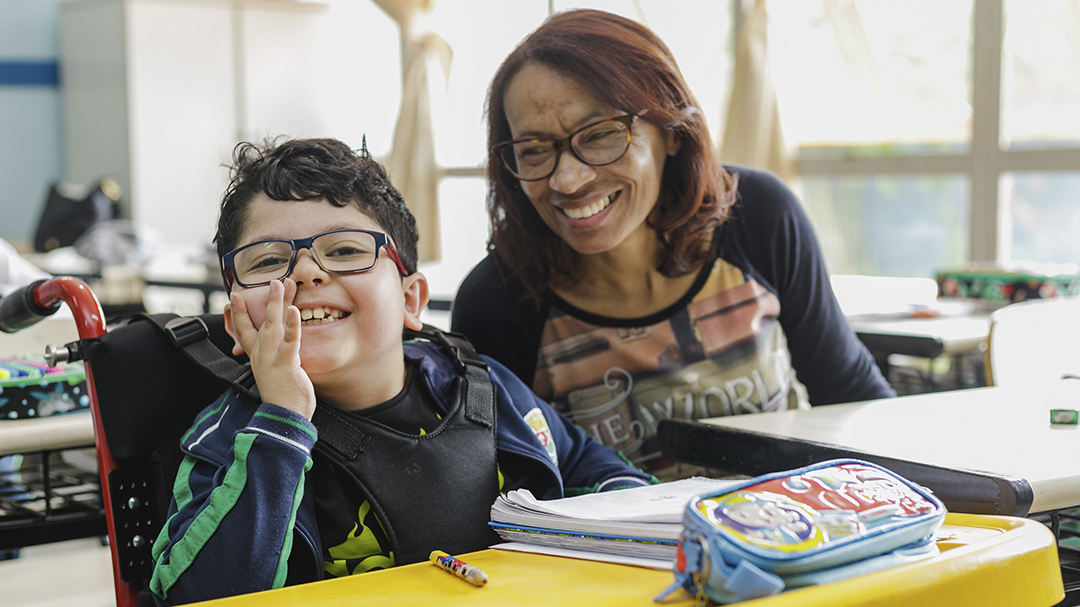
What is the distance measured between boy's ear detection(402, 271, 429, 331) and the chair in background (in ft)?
4.05

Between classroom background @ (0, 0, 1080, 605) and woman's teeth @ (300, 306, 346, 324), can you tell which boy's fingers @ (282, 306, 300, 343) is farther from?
classroom background @ (0, 0, 1080, 605)

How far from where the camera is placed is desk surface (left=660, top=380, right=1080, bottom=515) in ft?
3.23

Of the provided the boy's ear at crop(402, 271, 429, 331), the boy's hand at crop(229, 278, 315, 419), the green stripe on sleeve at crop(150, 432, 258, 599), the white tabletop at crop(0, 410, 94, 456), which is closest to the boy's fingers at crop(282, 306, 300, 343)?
the boy's hand at crop(229, 278, 315, 419)

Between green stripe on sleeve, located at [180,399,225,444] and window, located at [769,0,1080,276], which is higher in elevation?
window, located at [769,0,1080,276]

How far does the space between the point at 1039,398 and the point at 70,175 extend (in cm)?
675

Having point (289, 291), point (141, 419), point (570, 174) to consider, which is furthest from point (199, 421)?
point (570, 174)

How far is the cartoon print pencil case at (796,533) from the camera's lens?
698mm

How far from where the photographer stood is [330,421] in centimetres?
110

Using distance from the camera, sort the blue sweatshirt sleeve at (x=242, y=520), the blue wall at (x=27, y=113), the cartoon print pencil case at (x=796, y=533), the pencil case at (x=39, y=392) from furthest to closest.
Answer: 1. the blue wall at (x=27, y=113)
2. the pencil case at (x=39, y=392)
3. the blue sweatshirt sleeve at (x=242, y=520)
4. the cartoon print pencil case at (x=796, y=533)

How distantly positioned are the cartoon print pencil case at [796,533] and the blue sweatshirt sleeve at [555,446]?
1.44 feet

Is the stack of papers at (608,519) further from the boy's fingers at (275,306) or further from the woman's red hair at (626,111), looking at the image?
the woman's red hair at (626,111)

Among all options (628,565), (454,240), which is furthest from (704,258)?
(454,240)

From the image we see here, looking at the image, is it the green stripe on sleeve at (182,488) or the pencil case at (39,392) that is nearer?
the green stripe on sleeve at (182,488)

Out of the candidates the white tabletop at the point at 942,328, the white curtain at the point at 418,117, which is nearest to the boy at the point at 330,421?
the white tabletop at the point at 942,328
